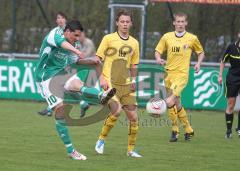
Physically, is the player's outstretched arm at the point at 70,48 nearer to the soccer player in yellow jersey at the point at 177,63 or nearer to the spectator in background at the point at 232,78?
the soccer player in yellow jersey at the point at 177,63

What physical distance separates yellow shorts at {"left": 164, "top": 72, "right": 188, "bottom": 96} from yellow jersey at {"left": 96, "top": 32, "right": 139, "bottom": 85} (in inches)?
96.2

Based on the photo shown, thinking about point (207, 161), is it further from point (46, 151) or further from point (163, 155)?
point (46, 151)

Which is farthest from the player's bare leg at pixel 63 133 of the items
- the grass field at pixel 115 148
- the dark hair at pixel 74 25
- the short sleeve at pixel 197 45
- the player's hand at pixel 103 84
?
the short sleeve at pixel 197 45

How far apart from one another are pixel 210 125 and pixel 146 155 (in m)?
5.71

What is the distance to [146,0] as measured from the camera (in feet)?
71.4

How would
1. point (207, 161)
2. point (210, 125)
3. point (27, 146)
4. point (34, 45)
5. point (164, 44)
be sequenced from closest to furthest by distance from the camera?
point (207, 161), point (27, 146), point (164, 44), point (210, 125), point (34, 45)

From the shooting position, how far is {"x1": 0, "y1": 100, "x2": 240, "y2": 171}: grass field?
33.9 ft

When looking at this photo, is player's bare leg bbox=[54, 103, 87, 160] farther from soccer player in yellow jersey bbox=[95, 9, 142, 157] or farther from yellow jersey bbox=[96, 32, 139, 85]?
yellow jersey bbox=[96, 32, 139, 85]

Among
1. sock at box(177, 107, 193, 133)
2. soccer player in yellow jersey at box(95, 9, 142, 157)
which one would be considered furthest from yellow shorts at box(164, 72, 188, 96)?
soccer player in yellow jersey at box(95, 9, 142, 157)

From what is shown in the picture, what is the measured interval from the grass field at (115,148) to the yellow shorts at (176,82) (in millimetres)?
922

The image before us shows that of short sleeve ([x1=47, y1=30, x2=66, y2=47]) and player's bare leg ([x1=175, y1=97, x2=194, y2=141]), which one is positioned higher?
short sleeve ([x1=47, y1=30, x2=66, y2=47])

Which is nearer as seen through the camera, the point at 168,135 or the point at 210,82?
the point at 168,135

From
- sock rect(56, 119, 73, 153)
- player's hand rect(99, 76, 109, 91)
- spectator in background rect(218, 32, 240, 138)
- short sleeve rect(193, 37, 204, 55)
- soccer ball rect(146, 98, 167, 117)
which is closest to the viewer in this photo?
sock rect(56, 119, 73, 153)

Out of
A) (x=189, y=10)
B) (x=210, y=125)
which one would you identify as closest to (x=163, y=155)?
(x=210, y=125)
